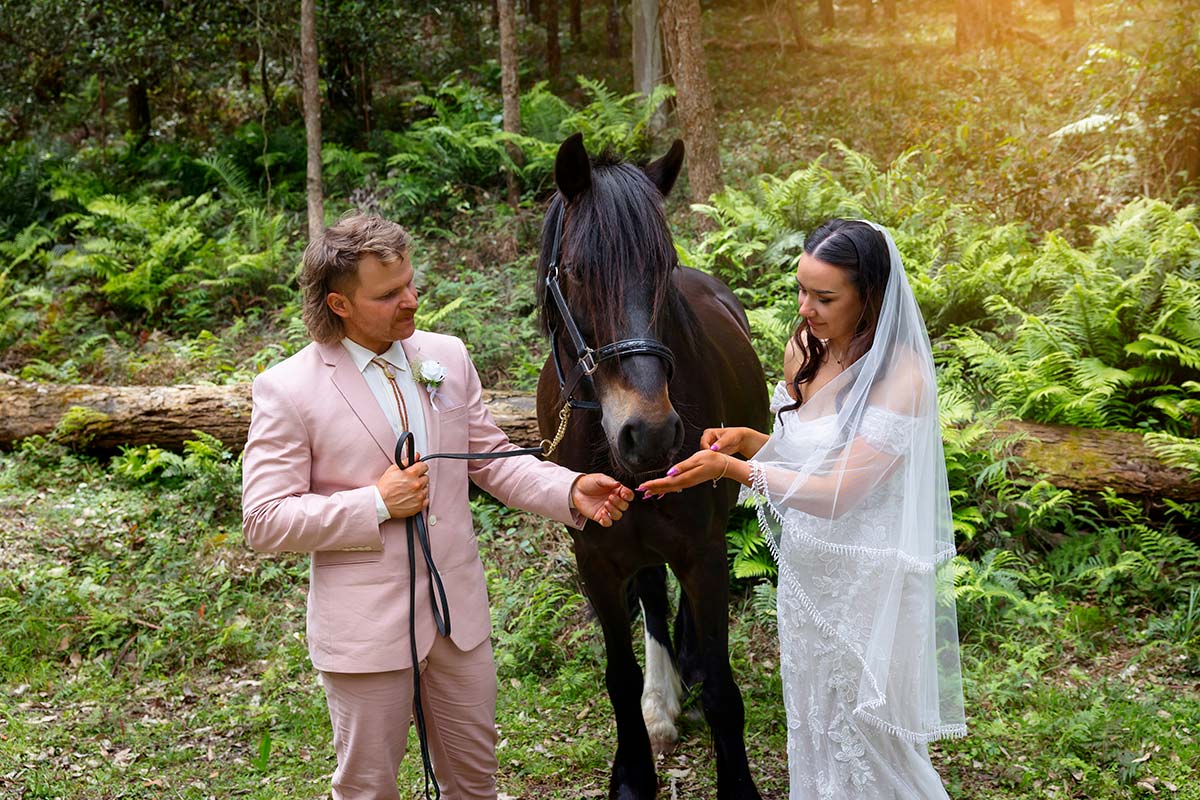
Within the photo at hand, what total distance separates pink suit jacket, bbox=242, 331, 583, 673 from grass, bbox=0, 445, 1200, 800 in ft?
5.98

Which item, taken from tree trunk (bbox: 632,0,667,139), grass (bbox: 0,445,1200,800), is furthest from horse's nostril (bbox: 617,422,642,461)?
tree trunk (bbox: 632,0,667,139)

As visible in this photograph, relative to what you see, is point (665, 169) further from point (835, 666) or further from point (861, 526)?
point (835, 666)

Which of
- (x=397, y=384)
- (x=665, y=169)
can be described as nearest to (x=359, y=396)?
(x=397, y=384)

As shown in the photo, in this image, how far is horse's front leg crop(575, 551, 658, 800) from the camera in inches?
147

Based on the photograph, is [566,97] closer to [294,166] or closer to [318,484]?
[294,166]

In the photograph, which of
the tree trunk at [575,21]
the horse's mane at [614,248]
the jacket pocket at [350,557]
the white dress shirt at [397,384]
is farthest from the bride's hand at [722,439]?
the tree trunk at [575,21]

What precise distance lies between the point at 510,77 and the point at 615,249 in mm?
8191

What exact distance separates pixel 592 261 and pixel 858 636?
4.65 feet

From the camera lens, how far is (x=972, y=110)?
12.0 meters

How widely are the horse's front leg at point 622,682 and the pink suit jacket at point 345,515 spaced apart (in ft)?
2.87

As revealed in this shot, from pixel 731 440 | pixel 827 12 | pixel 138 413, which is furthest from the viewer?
pixel 827 12

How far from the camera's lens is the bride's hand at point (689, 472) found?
2.87 m

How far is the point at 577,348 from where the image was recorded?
2955 millimetres

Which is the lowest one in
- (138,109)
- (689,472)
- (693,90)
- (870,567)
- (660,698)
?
(660,698)
